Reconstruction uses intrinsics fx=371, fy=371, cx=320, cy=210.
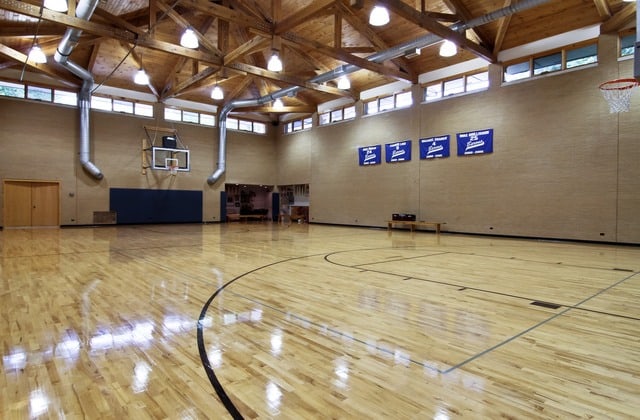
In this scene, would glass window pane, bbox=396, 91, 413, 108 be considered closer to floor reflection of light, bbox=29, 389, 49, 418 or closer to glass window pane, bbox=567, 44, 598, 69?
glass window pane, bbox=567, 44, 598, 69

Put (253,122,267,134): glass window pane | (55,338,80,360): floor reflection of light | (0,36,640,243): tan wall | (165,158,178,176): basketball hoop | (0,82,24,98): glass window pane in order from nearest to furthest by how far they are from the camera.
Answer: (55,338,80,360): floor reflection of light
(0,36,640,243): tan wall
(0,82,24,98): glass window pane
(165,158,178,176): basketball hoop
(253,122,267,134): glass window pane

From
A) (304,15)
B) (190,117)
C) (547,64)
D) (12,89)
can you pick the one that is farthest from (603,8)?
(12,89)

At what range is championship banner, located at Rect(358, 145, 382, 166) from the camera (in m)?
16.0

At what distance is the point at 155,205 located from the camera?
17.8m

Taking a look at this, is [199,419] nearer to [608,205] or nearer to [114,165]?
[608,205]

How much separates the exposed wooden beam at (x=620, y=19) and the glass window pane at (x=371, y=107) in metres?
8.15

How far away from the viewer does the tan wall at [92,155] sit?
47.8ft

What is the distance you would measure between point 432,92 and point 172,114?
12.2 m

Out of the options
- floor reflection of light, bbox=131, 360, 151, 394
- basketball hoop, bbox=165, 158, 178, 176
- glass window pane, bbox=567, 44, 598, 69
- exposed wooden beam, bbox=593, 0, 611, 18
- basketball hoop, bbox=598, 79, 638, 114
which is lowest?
floor reflection of light, bbox=131, 360, 151, 394

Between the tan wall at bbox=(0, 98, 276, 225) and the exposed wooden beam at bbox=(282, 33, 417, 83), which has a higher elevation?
the exposed wooden beam at bbox=(282, 33, 417, 83)

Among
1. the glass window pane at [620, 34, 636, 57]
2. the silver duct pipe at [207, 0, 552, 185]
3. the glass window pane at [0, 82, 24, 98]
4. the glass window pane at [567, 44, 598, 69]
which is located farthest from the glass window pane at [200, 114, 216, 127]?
the glass window pane at [620, 34, 636, 57]

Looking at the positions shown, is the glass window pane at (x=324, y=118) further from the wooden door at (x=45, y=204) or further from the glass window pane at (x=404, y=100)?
the wooden door at (x=45, y=204)

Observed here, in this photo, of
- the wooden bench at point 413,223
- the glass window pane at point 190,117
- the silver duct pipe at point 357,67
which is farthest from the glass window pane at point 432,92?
the glass window pane at point 190,117

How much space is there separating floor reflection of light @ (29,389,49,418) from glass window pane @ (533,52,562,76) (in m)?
13.6
